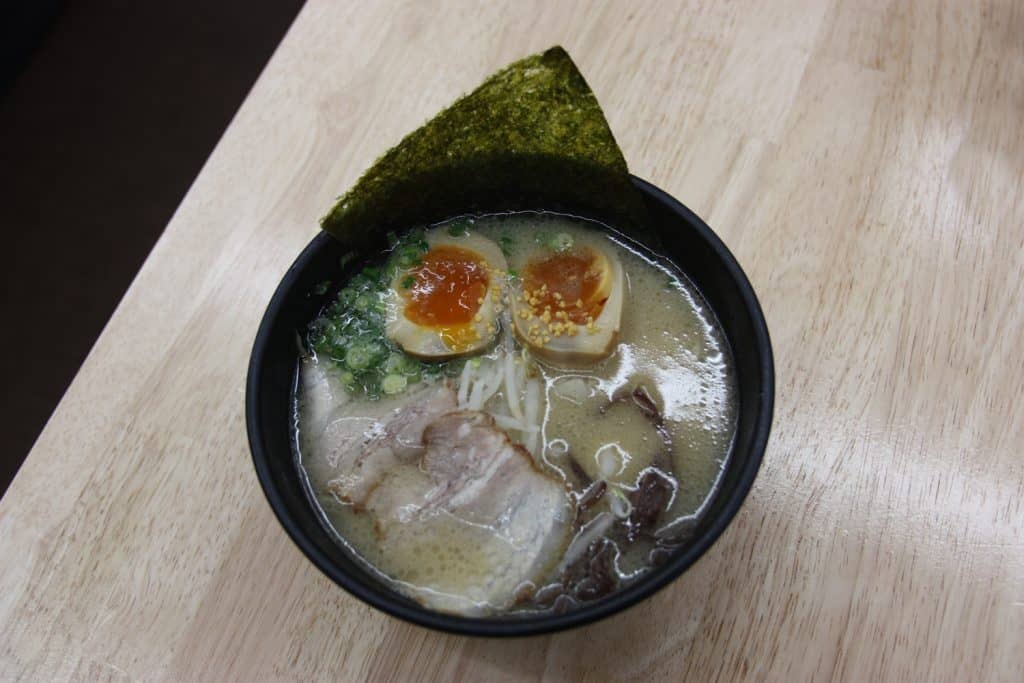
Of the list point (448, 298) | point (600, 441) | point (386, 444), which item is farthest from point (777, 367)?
point (386, 444)

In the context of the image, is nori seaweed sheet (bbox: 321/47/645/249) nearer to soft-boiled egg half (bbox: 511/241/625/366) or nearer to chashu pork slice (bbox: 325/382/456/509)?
soft-boiled egg half (bbox: 511/241/625/366)

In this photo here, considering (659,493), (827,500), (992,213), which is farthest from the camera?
(992,213)

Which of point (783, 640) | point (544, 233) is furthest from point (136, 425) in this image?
point (783, 640)

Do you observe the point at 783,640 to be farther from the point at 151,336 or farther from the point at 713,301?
the point at 151,336

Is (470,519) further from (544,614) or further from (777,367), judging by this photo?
(777,367)

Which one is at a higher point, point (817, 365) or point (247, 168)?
point (247, 168)

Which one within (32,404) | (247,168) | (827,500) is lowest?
(32,404)

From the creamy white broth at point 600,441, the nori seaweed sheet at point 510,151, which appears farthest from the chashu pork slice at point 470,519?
the nori seaweed sheet at point 510,151
